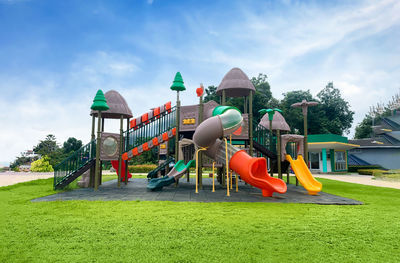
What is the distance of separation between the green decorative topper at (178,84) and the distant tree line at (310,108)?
22.3m

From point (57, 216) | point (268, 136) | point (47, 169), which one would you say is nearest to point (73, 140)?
point (47, 169)

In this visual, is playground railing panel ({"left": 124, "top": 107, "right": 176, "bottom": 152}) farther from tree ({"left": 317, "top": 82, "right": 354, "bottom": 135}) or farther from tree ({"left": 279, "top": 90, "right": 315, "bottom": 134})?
tree ({"left": 317, "top": 82, "right": 354, "bottom": 135})

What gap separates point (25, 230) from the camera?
512cm

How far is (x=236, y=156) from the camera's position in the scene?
33.3ft

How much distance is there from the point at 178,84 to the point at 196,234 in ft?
32.9

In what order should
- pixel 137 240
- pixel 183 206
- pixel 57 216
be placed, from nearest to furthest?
pixel 137 240, pixel 57 216, pixel 183 206

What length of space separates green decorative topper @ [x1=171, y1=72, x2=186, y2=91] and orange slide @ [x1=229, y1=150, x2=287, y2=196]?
550 cm

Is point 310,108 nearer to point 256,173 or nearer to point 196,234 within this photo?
point 256,173

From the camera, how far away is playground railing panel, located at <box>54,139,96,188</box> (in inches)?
479

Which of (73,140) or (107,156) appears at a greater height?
(73,140)

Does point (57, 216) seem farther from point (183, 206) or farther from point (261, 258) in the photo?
point (261, 258)

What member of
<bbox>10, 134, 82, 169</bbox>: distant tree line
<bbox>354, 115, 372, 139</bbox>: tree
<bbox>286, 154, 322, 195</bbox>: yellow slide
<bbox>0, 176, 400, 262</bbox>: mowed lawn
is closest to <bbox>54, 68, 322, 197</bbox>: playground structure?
<bbox>286, 154, 322, 195</bbox>: yellow slide

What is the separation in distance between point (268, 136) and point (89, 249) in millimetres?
12762

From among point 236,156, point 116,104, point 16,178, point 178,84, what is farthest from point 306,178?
point 16,178
